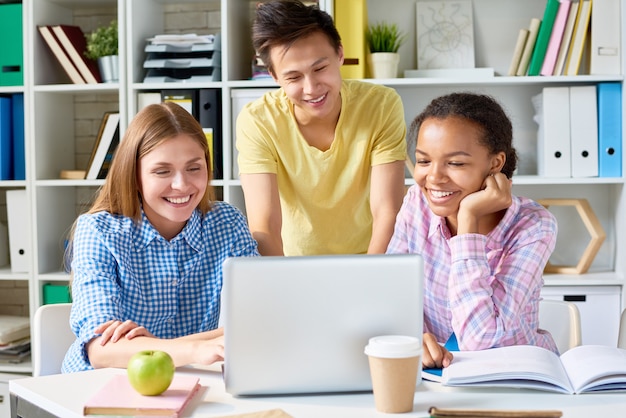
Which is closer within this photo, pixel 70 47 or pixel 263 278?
pixel 263 278

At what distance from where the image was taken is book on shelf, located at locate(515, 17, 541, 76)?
10.6ft

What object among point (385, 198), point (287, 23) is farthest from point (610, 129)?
point (287, 23)

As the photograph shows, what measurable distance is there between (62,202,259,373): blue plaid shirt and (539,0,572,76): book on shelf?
1742 mm

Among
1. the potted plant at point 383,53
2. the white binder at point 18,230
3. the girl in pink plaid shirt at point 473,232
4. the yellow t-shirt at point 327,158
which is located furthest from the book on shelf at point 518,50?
the white binder at point 18,230

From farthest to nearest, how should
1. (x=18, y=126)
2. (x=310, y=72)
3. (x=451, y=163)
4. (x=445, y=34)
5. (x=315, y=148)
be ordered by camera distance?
(x=18, y=126)
(x=445, y=34)
(x=315, y=148)
(x=310, y=72)
(x=451, y=163)

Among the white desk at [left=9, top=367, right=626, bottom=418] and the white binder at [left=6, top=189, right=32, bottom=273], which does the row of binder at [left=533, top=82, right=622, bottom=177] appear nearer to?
the white desk at [left=9, top=367, right=626, bottom=418]

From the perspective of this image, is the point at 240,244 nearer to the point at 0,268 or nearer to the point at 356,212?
the point at 356,212

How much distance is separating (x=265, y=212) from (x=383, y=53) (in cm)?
133

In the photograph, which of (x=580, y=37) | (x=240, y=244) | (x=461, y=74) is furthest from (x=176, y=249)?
(x=580, y=37)

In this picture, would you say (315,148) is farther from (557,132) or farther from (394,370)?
(557,132)

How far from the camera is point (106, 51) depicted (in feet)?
11.3

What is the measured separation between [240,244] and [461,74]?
5.53ft

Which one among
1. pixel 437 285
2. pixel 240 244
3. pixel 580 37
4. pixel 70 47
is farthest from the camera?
pixel 70 47

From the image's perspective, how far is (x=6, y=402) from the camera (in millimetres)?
3344
